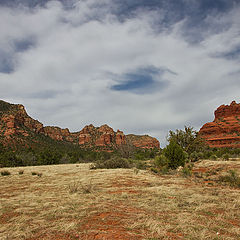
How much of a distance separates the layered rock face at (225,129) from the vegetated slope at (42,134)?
38.7m

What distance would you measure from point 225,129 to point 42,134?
8639 centimetres

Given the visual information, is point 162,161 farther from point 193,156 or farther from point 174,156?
point 193,156

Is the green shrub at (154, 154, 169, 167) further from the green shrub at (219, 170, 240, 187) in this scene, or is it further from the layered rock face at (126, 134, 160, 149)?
the layered rock face at (126, 134, 160, 149)

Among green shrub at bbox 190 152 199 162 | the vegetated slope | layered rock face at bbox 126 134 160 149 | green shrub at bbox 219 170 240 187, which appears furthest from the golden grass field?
layered rock face at bbox 126 134 160 149

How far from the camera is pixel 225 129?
8156 cm

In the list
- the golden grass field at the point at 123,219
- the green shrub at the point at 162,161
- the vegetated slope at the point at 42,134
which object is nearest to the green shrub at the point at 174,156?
the green shrub at the point at 162,161

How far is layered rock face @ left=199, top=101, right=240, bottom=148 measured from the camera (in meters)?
73.1

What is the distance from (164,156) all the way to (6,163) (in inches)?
1139

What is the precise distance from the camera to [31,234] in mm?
3576

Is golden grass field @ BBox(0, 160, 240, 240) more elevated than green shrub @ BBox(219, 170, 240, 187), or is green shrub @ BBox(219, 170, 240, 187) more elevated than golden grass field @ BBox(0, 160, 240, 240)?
golden grass field @ BBox(0, 160, 240, 240)

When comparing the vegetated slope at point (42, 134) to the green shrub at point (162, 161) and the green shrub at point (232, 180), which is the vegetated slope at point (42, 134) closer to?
the green shrub at point (162, 161)

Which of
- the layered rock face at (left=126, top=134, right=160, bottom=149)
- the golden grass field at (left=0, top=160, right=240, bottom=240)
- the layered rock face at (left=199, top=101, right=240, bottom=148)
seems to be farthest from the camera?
the layered rock face at (left=126, top=134, right=160, bottom=149)

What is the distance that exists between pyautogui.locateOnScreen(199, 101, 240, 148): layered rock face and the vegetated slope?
3871 cm

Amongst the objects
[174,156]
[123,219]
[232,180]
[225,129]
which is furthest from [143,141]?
[123,219]
